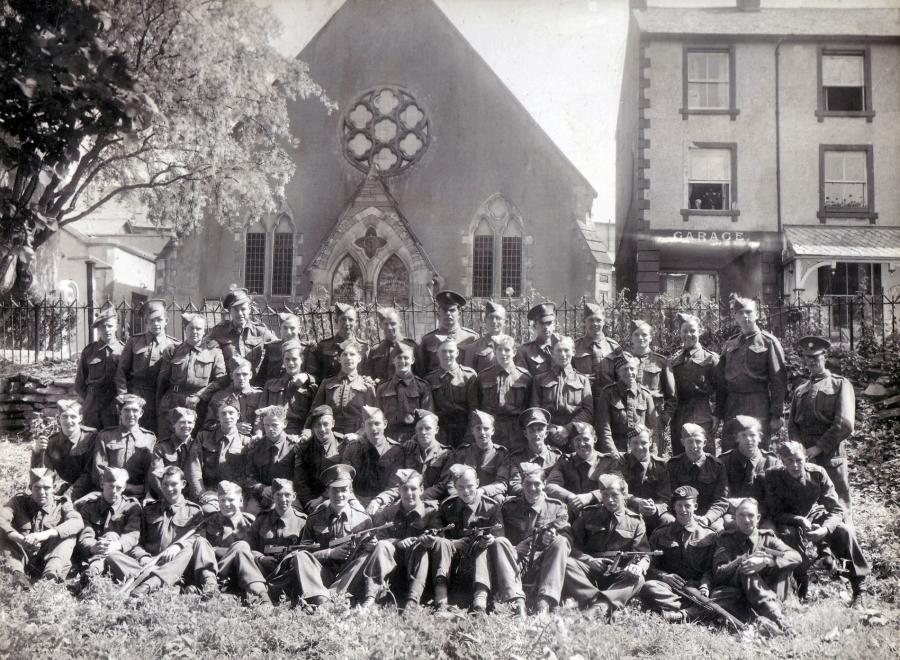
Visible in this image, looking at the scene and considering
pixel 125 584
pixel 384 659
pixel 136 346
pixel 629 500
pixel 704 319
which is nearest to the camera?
pixel 384 659

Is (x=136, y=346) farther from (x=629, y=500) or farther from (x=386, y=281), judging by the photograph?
(x=386, y=281)

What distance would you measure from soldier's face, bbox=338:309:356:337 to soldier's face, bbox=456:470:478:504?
2.78m

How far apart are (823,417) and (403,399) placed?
413 cm

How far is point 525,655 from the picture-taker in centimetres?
597

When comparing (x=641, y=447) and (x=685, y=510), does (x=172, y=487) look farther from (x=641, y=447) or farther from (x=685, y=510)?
(x=685, y=510)

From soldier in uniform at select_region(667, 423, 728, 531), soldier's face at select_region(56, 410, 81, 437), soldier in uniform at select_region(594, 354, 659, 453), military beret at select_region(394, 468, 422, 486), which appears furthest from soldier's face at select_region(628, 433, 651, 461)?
soldier's face at select_region(56, 410, 81, 437)

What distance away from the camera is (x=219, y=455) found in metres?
8.15

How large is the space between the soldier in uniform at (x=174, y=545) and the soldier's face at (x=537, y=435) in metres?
3.06

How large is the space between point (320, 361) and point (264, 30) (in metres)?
7.29

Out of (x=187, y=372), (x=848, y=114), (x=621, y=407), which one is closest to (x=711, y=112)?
(x=848, y=114)

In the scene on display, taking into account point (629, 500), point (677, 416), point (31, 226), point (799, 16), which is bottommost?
point (629, 500)

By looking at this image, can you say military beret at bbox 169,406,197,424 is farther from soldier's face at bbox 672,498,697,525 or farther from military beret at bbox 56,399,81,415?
soldier's face at bbox 672,498,697,525

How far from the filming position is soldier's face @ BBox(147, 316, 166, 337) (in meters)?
9.26

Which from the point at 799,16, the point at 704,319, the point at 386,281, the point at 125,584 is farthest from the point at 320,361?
the point at 799,16
